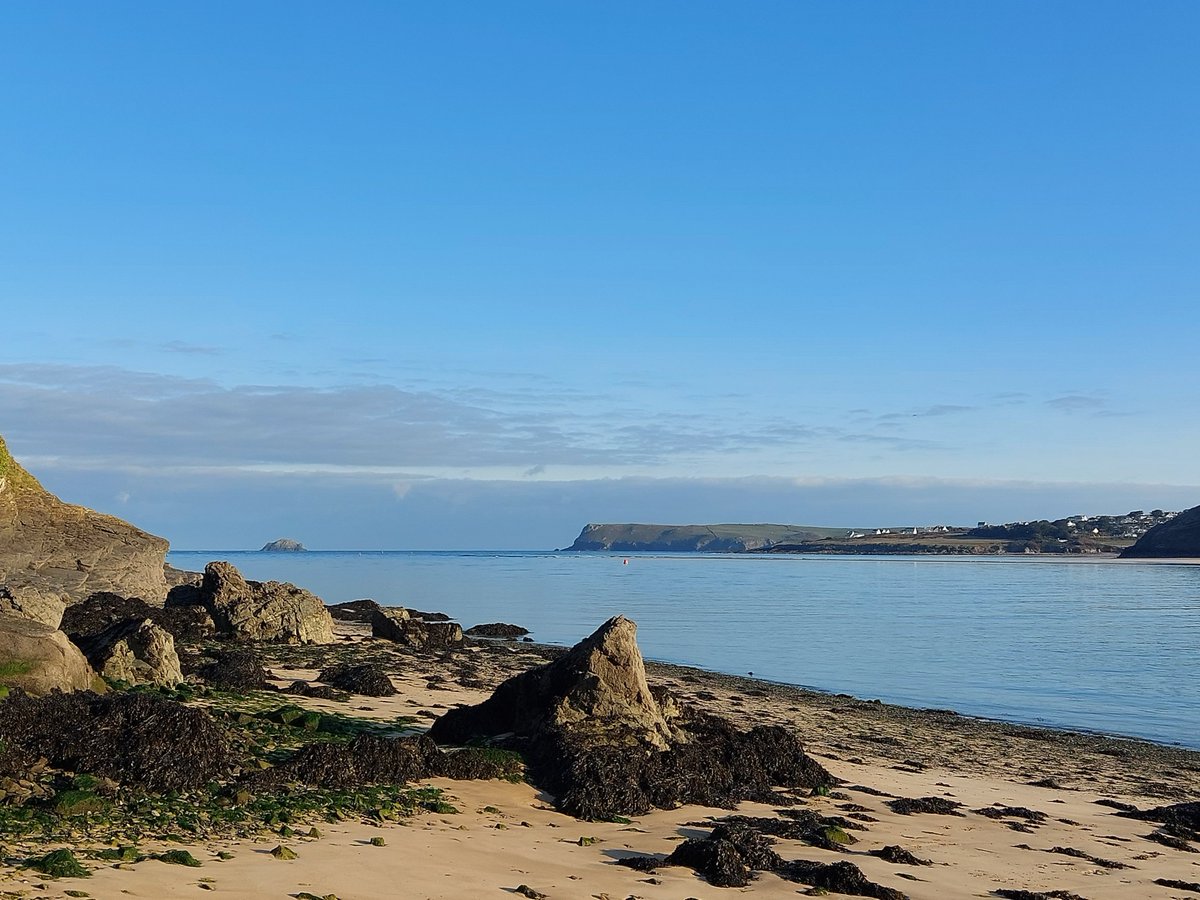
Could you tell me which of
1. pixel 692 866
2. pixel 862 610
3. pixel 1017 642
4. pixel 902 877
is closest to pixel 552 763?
pixel 692 866

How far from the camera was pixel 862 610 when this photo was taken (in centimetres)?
5175

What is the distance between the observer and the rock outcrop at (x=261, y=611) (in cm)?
2569

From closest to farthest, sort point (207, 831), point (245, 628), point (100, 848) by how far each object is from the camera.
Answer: point (100, 848) < point (207, 831) < point (245, 628)

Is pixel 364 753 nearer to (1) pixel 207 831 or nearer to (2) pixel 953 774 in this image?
(1) pixel 207 831

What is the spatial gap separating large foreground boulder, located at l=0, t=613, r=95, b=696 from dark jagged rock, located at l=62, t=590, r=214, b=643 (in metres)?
10.8

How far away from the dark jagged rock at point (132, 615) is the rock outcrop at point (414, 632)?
5169 mm

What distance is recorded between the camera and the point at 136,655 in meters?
15.5

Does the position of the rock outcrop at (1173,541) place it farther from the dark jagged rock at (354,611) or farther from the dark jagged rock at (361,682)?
the dark jagged rock at (361,682)

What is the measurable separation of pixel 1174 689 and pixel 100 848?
83.1 feet

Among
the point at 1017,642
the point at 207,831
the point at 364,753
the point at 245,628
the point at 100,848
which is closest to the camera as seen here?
the point at 100,848

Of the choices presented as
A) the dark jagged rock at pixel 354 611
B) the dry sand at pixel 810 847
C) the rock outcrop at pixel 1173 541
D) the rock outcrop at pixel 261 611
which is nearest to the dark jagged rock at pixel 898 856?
the dry sand at pixel 810 847

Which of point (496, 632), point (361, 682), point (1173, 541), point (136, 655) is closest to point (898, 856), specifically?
point (361, 682)

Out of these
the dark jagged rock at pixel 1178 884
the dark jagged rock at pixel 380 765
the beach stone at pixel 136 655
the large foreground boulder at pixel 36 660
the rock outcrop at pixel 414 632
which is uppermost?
Result: the large foreground boulder at pixel 36 660

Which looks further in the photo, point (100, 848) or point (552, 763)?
point (552, 763)
